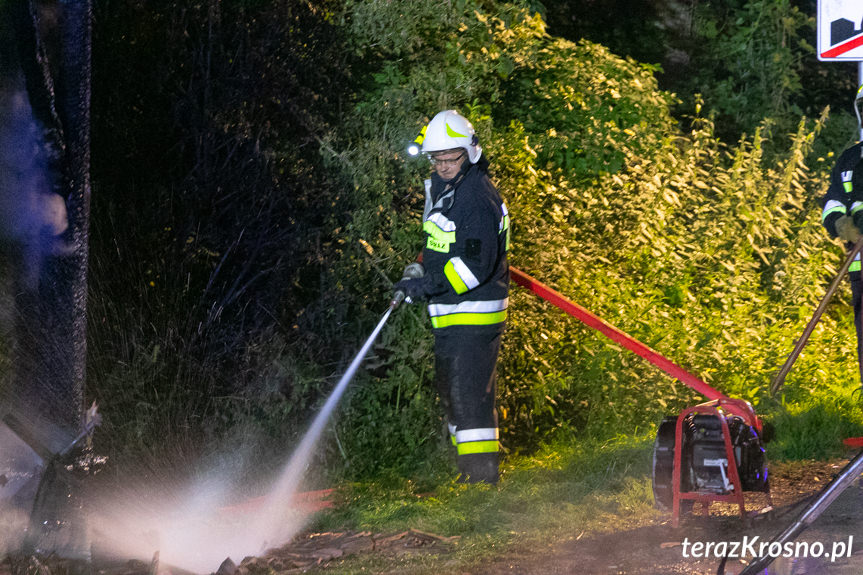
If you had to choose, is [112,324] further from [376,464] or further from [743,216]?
[743,216]

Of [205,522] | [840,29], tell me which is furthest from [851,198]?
[205,522]

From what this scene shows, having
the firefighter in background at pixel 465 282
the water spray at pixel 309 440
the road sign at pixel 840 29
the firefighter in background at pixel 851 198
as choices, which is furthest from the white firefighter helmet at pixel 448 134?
the road sign at pixel 840 29

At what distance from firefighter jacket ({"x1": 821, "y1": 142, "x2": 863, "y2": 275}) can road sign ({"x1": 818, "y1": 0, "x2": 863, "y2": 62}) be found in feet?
2.26

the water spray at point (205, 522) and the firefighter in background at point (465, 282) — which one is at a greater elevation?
the firefighter in background at point (465, 282)

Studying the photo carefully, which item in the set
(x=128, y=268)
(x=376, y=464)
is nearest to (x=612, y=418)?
(x=376, y=464)

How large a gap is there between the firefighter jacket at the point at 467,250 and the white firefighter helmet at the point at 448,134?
168 millimetres

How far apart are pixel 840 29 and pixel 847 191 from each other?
1160 millimetres

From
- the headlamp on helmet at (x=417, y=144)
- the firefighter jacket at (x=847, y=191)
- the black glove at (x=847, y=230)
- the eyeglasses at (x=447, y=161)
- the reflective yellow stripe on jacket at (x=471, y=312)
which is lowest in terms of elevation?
the reflective yellow stripe on jacket at (x=471, y=312)

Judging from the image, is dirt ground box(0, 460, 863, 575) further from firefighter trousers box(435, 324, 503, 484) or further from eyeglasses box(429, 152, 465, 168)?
eyeglasses box(429, 152, 465, 168)

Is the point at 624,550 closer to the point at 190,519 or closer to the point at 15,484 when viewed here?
the point at 190,519

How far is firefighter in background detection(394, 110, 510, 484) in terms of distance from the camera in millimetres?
5328

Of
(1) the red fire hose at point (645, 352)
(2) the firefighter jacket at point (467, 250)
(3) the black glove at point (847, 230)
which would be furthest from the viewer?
(3) the black glove at point (847, 230)

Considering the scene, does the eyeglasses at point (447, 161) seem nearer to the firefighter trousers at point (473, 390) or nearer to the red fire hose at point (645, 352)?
the red fire hose at point (645, 352)

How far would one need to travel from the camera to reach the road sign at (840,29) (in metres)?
6.57
